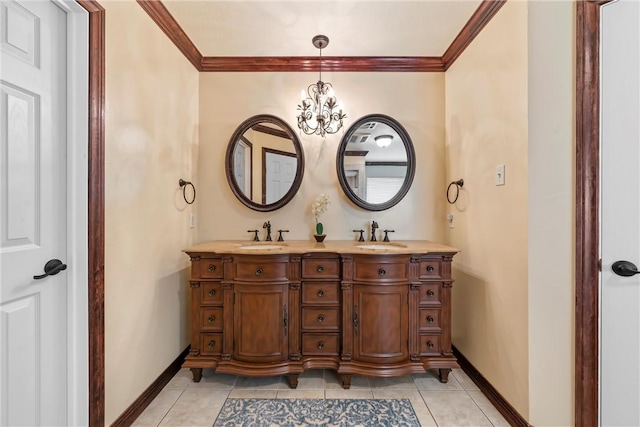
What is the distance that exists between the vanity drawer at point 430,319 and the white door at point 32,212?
2001 mm

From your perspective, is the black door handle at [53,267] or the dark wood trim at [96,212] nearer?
the black door handle at [53,267]

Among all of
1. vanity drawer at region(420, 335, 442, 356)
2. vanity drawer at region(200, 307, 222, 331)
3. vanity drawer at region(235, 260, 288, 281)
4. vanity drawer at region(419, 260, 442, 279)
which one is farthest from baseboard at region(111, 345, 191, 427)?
vanity drawer at region(419, 260, 442, 279)

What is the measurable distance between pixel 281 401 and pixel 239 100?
2.38 metres

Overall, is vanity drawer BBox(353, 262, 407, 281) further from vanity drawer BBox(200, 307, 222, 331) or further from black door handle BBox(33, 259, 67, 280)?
black door handle BBox(33, 259, 67, 280)

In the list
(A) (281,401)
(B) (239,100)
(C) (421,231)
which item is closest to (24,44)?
(B) (239,100)

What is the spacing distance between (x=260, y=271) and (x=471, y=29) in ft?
7.40

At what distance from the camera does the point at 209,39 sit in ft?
7.36

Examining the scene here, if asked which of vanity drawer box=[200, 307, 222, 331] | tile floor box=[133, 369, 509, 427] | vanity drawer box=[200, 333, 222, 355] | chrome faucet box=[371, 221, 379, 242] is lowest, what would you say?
tile floor box=[133, 369, 509, 427]

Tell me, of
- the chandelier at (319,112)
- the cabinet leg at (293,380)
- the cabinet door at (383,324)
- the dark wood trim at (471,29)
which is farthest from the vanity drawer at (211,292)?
the dark wood trim at (471,29)

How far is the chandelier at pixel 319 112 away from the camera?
2252 mm

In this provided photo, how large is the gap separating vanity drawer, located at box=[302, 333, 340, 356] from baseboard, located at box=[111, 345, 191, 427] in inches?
38.4

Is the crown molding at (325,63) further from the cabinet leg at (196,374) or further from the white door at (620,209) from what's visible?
the cabinet leg at (196,374)

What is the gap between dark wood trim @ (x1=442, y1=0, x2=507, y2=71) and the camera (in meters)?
1.80

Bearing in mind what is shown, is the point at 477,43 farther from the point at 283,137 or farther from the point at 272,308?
the point at 272,308
